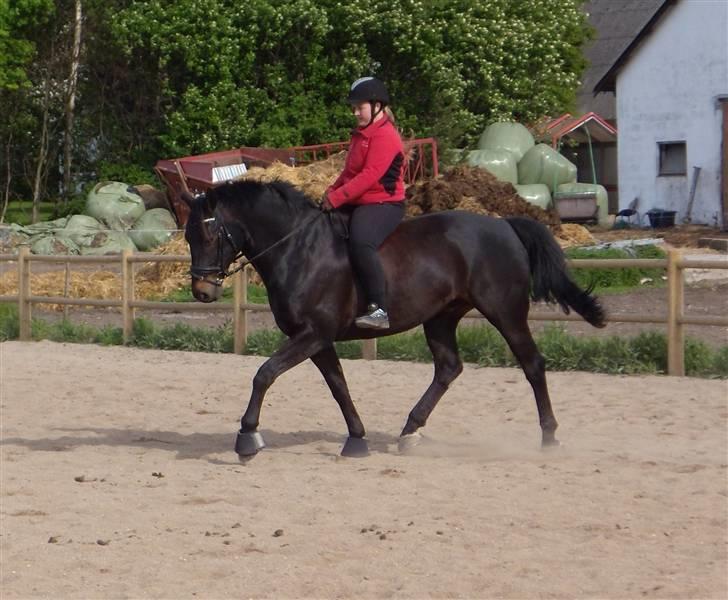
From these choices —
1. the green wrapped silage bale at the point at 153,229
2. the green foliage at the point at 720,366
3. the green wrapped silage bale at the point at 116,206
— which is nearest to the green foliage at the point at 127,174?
the green wrapped silage bale at the point at 116,206

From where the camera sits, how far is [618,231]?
28688mm

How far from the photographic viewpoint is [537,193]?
97.0 ft

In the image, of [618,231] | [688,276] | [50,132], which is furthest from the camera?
[50,132]

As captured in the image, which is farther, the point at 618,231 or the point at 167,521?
the point at 618,231

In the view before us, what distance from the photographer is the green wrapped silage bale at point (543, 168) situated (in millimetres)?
30844

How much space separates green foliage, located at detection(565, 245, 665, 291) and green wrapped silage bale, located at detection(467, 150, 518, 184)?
389 inches

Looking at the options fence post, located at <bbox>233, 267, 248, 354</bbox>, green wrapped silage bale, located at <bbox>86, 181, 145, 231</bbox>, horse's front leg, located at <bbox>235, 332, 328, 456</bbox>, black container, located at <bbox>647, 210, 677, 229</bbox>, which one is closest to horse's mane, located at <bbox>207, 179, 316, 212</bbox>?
horse's front leg, located at <bbox>235, 332, 328, 456</bbox>

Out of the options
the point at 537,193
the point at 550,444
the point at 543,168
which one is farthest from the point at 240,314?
the point at 543,168

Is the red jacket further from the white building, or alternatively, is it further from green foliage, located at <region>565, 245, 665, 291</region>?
the white building

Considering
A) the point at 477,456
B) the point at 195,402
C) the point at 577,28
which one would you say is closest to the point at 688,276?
the point at 195,402

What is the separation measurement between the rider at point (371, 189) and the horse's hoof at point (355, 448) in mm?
778

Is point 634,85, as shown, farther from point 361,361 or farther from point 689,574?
point 689,574

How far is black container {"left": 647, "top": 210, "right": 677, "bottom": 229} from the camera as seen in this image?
2962 centimetres

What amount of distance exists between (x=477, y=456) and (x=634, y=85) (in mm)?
23545
